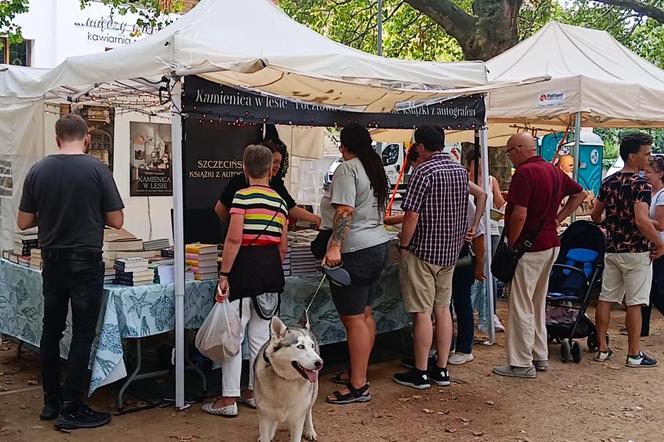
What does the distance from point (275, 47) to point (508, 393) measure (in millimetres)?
3012

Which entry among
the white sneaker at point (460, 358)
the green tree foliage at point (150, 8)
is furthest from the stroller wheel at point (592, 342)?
the green tree foliage at point (150, 8)

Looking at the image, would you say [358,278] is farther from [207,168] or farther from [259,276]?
[207,168]

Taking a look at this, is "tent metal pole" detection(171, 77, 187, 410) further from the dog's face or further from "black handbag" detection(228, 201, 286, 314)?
the dog's face

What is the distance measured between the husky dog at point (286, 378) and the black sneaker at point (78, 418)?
46.4 inches

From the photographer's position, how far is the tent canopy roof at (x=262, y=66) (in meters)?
4.43

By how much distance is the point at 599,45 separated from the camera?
9.24 m

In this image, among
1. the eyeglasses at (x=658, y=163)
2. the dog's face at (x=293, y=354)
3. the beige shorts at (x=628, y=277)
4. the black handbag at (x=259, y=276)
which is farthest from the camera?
the eyeglasses at (x=658, y=163)

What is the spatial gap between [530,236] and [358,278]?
4.83ft

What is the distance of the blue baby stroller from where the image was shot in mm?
6242

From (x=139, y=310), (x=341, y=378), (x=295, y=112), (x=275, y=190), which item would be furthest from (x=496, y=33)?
(x=139, y=310)

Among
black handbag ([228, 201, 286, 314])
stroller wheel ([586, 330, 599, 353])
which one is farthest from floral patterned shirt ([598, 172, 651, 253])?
black handbag ([228, 201, 286, 314])

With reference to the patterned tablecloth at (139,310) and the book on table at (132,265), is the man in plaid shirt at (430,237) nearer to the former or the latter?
the patterned tablecloth at (139,310)

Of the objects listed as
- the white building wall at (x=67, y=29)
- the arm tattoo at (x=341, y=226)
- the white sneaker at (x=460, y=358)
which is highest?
the white building wall at (x=67, y=29)

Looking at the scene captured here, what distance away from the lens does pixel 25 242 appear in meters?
5.56
